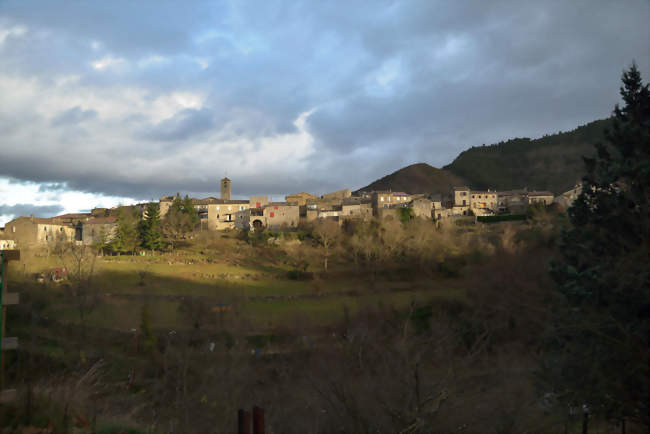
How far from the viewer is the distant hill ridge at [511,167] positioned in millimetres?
106750

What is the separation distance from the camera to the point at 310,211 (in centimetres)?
5541

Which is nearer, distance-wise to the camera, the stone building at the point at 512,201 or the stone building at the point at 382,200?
the stone building at the point at 512,201

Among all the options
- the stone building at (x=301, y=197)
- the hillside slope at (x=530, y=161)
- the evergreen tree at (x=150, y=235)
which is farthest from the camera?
the hillside slope at (x=530, y=161)

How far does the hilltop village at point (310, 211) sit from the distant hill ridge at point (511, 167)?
4762 cm

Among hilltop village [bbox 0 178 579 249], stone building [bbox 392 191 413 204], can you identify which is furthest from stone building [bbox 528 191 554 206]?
stone building [bbox 392 191 413 204]

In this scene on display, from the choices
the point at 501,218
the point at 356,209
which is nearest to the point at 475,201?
the point at 501,218

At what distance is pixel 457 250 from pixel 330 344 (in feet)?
70.7

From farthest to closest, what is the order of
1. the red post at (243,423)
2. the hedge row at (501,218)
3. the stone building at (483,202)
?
the stone building at (483,202)
the hedge row at (501,218)
the red post at (243,423)

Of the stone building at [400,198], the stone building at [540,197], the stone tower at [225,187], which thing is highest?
the stone tower at [225,187]

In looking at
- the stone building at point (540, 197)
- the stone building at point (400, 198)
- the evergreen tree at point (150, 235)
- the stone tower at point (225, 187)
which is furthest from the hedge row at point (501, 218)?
the stone tower at point (225, 187)

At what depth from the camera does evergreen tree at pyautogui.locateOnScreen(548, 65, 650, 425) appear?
6840 mm

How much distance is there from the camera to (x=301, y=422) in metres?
9.93

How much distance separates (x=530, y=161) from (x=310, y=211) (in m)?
92.7

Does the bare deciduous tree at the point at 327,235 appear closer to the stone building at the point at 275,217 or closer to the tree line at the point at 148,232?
the stone building at the point at 275,217
